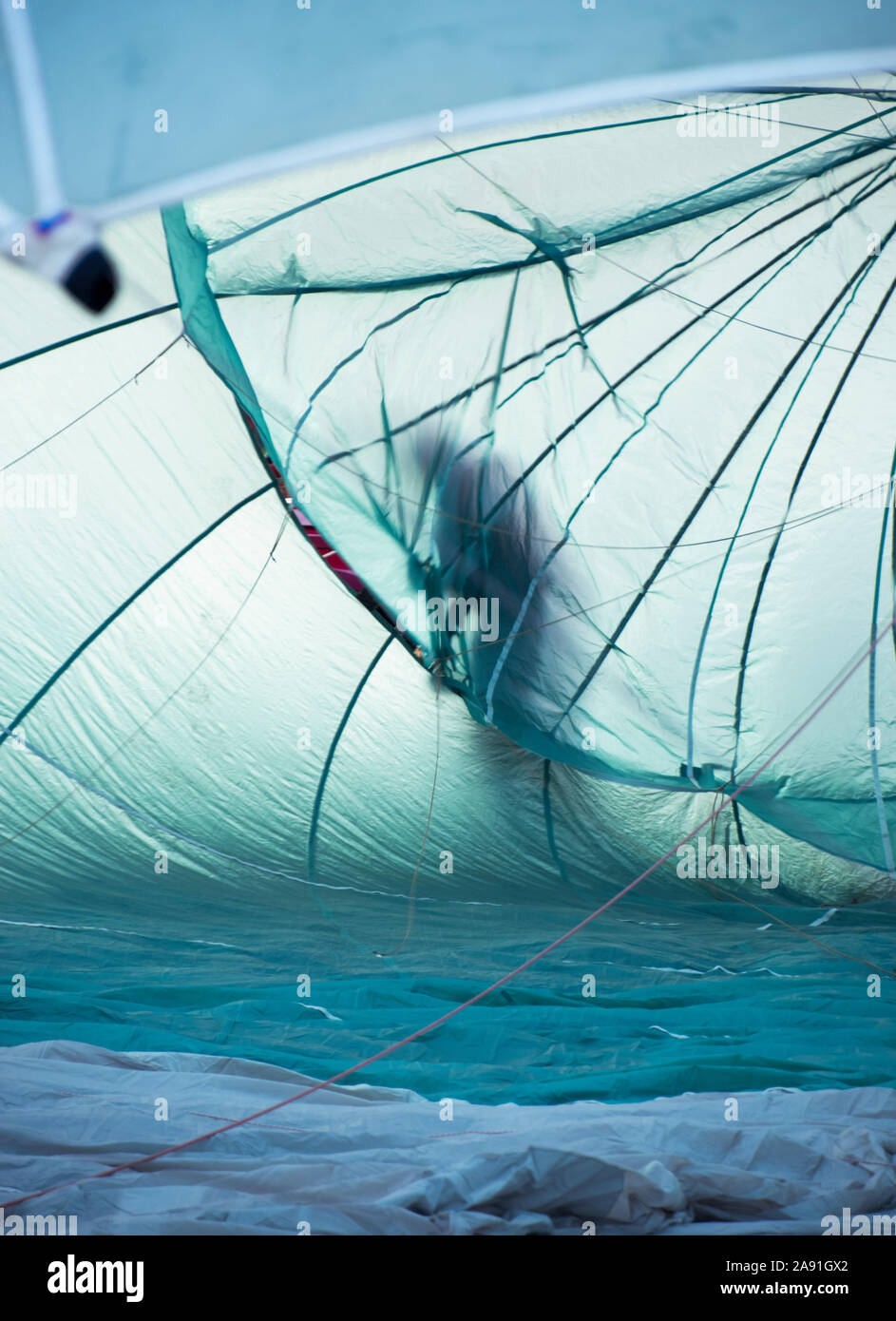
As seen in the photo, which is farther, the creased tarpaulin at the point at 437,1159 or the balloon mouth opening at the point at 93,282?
the creased tarpaulin at the point at 437,1159

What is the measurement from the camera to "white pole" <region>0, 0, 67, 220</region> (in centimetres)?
200

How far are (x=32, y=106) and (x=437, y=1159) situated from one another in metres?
2.39

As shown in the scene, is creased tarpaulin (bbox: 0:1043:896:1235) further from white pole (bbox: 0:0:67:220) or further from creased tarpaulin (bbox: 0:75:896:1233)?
white pole (bbox: 0:0:67:220)

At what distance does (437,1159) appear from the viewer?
2.51 metres

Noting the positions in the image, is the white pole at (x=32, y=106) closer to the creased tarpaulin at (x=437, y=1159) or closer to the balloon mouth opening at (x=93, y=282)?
the balloon mouth opening at (x=93, y=282)

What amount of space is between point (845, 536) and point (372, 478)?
8.98 ft

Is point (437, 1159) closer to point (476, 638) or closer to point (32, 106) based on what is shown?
point (32, 106)

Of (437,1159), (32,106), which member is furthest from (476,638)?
(32,106)

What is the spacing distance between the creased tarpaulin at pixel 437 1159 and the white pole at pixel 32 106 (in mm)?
2012

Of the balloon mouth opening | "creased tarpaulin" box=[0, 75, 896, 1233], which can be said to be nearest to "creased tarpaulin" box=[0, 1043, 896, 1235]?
"creased tarpaulin" box=[0, 75, 896, 1233]

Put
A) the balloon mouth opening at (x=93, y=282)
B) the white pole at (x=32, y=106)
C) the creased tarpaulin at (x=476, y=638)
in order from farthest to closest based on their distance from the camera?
1. the creased tarpaulin at (x=476, y=638)
2. the white pole at (x=32, y=106)
3. the balloon mouth opening at (x=93, y=282)

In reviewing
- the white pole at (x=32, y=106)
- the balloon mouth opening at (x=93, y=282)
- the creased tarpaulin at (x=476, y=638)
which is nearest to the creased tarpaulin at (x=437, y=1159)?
the creased tarpaulin at (x=476, y=638)

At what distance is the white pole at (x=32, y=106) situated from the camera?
2.00 m
